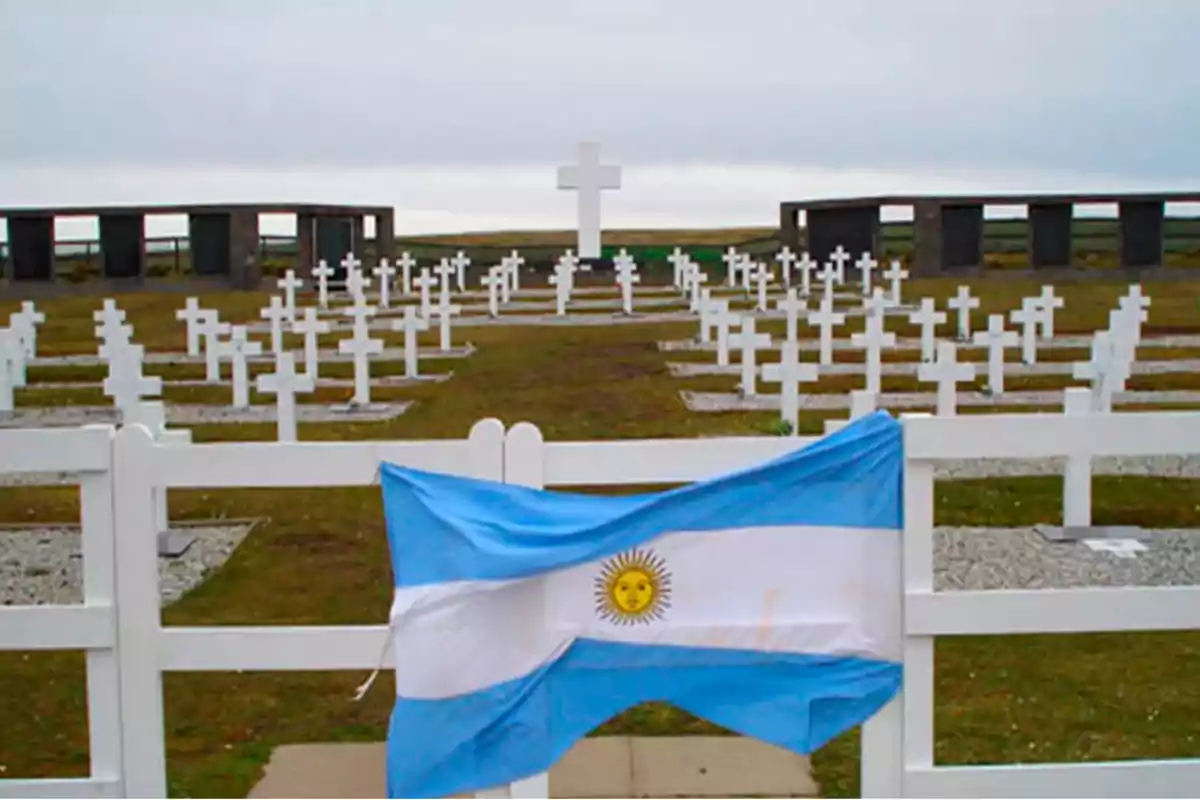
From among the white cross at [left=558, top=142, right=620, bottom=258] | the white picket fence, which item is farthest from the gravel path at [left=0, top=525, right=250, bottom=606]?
the white cross at [left=558, top=142, right=620, bottom=258]

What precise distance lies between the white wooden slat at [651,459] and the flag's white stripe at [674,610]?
10.8 inches

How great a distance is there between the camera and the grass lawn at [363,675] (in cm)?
623

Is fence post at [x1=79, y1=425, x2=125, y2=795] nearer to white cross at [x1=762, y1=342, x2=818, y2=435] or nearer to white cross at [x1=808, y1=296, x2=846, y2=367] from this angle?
white cross at [x1=762, y1=342, x2=818, y2=435]

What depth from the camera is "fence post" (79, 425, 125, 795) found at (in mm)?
4277

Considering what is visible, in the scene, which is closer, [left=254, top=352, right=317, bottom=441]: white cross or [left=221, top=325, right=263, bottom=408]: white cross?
[left=254, top=352, right=317, bottom=441]: white cross

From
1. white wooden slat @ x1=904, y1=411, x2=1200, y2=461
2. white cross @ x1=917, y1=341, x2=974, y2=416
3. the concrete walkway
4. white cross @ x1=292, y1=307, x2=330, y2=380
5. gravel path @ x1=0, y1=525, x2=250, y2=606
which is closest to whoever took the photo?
white wooden slat @ x1=904, y1=411, x2=1200, y2=461

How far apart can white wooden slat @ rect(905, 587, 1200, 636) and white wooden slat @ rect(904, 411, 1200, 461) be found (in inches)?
14.4

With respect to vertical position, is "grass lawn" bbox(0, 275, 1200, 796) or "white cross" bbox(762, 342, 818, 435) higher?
"white cross" bbox(762, 342, 818, 435)

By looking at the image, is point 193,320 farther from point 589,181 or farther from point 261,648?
point 261,648

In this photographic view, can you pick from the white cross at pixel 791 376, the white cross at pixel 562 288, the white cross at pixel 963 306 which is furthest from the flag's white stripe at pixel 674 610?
the white cross at pixel 562 288

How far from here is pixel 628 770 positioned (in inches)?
221

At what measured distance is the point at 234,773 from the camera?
19.4ft

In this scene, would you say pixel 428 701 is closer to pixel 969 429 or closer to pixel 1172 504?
pixel 969 429

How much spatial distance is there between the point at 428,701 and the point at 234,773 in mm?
2150
